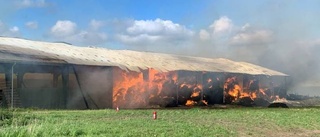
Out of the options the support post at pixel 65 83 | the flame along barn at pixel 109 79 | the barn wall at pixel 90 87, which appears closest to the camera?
the flame along barn at pixel 109 79

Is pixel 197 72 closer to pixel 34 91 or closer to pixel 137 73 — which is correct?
pixel 137 73

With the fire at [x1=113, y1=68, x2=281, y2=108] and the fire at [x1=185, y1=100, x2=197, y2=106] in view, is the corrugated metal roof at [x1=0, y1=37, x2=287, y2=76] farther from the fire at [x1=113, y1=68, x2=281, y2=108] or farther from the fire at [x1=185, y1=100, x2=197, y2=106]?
the fire at [x1=185, y1=100, x2=197, y2=106]

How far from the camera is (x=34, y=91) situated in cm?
3058

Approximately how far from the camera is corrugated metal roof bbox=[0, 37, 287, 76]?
30666 millimetres

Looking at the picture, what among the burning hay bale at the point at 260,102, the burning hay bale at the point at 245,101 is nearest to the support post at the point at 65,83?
the burning hay bale at the point at 245,101

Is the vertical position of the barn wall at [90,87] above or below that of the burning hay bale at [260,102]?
above

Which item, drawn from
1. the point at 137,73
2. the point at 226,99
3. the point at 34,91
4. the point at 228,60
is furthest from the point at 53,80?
the point at 228,60

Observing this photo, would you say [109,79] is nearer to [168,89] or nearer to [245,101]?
[168,89]

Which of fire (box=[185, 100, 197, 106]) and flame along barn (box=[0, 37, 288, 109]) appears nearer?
flame along barn (box=[0, 37, 288, 109])

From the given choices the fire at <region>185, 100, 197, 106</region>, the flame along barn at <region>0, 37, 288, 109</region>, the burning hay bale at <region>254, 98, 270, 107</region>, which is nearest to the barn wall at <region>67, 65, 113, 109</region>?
the flame along barn at <region>0, 37, 288, 109</region>

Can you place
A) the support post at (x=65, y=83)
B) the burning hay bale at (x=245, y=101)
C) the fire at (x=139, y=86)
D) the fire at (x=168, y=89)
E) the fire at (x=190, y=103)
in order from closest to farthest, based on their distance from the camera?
1. the support post at (x=65, y=83)
2. the fire at (x=139, y=86)
3. the fire at (x=168, y=89)
4. the fire at (x=190, y=103)
5. the burning hay bale at (x=245, y=101)

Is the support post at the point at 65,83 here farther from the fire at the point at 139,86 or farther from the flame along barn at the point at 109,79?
the fire at the point at 139,86

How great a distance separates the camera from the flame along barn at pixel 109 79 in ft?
97.7

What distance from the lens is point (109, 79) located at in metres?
35.3
